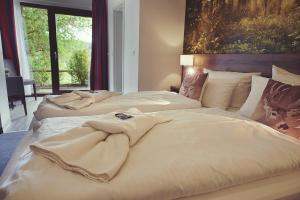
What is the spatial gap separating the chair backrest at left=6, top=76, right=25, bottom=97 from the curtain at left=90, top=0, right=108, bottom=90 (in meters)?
1.95

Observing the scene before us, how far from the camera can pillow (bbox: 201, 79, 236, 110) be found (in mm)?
2320

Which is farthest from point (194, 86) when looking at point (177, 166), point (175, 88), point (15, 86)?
point (15, 86)

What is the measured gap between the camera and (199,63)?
10.7 ft

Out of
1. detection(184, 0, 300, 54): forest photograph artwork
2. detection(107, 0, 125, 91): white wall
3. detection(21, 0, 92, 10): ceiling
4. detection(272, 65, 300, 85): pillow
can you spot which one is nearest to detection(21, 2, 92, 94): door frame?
detection(21, 0, 92, 10): ceiling

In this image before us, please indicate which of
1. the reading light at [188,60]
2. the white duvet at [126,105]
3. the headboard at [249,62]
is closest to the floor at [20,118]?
the white duvet at [126,105]

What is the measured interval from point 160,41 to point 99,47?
2.24 m

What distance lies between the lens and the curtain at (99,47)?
5.20 m

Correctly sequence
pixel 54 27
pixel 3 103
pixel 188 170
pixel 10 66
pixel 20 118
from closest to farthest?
pixel 188 170
pixel 3 103
pixel 20 118
pixel 10 66
pixel 54 27

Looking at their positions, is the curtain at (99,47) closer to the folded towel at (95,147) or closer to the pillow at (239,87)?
the pillow at (239,87)

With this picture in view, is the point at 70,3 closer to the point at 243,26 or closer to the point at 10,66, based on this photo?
the point at 10,66

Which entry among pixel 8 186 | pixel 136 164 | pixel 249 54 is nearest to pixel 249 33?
pixel 249 54

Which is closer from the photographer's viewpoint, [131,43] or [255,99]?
[255,99]

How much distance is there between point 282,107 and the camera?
4.93 ft

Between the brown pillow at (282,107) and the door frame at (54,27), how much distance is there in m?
5.01
